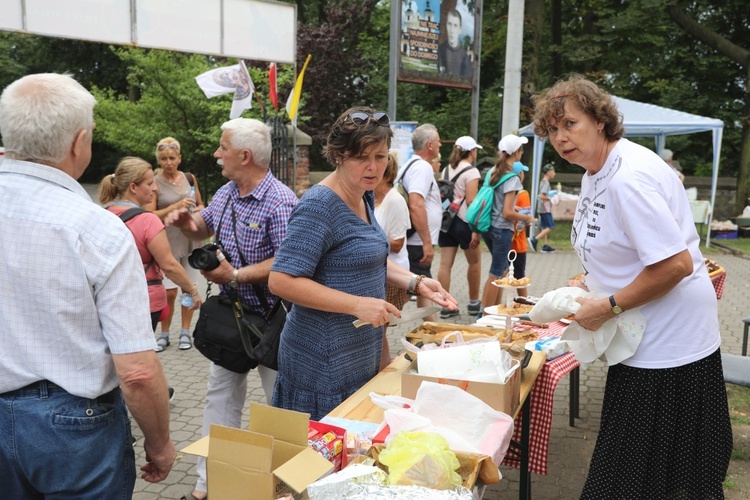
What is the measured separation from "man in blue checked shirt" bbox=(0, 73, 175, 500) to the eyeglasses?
35.3 inches

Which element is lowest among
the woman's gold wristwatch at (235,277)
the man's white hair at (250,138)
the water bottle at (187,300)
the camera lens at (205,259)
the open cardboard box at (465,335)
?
the water bottle at (187,300)

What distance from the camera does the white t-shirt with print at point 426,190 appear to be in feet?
19.7

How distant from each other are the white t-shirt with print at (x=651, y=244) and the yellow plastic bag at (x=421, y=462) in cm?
99

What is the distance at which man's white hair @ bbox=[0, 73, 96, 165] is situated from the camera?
1662 millimetres

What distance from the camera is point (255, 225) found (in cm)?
306

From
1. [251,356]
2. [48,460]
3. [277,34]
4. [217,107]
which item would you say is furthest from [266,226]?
[217,107]

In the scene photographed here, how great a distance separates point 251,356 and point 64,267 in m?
1.53

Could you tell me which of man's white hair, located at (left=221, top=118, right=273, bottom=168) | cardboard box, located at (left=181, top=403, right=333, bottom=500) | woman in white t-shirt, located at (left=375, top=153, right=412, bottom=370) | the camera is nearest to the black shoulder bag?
the camera

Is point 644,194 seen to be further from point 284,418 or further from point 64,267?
point 64,267

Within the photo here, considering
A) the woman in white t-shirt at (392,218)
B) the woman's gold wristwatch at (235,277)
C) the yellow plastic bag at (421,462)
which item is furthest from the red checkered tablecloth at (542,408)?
the woman in white t-shirt at (392,218)

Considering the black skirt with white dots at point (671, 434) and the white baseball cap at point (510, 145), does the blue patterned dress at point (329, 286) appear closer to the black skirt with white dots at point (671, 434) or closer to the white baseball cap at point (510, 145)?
the black skirt with white dots at point (671, 434)

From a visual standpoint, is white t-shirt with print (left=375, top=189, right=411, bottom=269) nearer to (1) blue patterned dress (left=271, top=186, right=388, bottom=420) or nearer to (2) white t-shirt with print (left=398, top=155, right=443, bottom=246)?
(2) white t-shirt with print (left=398, top=155, right=443, bottom=246)

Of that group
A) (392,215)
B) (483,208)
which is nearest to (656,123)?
(483,208)

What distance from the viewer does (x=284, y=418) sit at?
1663 millimetres
